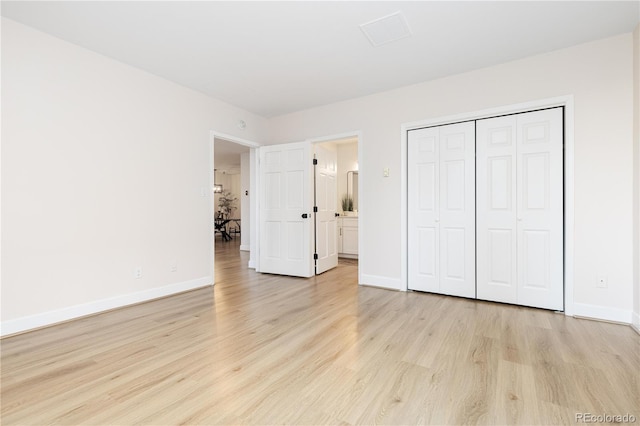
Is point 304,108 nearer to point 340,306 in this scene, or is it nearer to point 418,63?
point 418,63

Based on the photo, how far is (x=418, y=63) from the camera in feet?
10.9

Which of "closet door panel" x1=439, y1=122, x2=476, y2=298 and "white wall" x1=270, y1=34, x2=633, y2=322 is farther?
"closet door panel" x1=439, y1=122, x2=476, y2=298

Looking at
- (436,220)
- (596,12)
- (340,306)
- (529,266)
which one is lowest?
(340,306)

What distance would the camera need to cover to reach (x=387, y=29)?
106 inches

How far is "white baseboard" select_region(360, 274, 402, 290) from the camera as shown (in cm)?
405

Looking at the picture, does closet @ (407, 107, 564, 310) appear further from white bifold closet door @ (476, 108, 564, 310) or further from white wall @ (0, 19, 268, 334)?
white wall @ (0, 19, 268, 334)

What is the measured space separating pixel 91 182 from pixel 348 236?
4.67 m

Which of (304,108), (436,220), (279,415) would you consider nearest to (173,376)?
(279,415)

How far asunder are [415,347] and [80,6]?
3751 millimetres

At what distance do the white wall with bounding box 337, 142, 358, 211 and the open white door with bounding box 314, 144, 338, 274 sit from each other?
1.55m

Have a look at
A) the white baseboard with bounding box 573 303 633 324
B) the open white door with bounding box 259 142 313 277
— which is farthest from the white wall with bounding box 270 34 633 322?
the open white door with bounding box 259 142 313 277

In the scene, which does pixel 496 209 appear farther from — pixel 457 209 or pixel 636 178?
pixel 636 178

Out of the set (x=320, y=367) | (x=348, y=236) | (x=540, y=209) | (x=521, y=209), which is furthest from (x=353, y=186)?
(x=320, y=367)

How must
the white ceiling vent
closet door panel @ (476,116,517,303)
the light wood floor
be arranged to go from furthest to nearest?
closet door panel @ (476,116,517,303) < the white ceiling vent < the light wood floor
